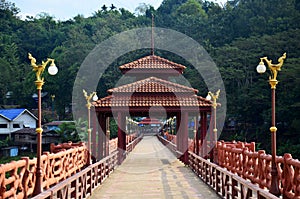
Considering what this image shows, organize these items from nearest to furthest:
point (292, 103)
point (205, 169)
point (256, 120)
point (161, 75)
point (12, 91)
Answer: point (205, 169) → point (161, 75) → point (292, 103) → point (256, 120) → point (12, 91)

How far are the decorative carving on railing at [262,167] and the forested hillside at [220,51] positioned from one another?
2321 centimetres

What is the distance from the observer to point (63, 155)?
11.0 metres

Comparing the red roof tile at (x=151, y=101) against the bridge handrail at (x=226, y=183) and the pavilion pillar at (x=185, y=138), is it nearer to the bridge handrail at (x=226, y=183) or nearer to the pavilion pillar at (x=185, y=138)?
the pavilion pillar at (x=185, y=138)

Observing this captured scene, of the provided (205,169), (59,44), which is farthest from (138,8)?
(205,169)

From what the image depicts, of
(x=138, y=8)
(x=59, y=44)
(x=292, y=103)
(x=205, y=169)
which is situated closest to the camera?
(x=205, y=169)

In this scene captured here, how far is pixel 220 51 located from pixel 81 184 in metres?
40.0

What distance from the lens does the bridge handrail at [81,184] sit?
25.2 ft

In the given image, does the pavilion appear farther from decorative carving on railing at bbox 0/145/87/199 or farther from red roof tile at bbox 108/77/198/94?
decorative carving on railing at bbox 0/145/87/199

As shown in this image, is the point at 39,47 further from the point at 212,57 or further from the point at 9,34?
the point at 212,57

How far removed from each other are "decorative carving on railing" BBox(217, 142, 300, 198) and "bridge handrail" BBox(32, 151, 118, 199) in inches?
152

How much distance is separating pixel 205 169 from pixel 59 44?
68732 mm

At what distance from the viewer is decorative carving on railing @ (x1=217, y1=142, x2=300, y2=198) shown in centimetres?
750

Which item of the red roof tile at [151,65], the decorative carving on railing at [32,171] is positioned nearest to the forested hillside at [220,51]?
the red roof tile at [151,65]

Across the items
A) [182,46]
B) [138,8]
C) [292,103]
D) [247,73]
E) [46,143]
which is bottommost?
[46,143]
